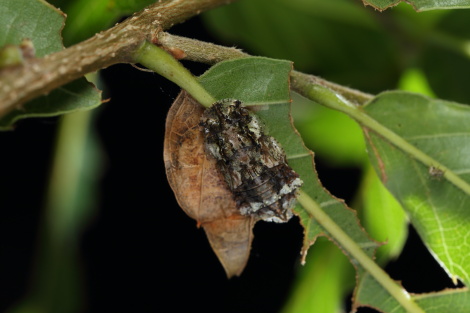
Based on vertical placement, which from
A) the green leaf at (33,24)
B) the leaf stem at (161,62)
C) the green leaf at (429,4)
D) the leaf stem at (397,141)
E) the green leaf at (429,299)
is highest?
the green leaf at (33,24)

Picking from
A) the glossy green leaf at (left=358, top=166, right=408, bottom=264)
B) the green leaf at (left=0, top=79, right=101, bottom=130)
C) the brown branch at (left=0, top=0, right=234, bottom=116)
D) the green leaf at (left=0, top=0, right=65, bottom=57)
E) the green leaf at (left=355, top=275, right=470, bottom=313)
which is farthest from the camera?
the glossy green leaf at (left=358, top=166, right=408, bottom=264)

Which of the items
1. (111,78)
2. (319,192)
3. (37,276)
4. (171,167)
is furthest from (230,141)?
(37,276)

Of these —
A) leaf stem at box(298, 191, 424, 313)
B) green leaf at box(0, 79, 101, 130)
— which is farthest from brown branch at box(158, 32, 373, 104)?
leaf stem at box(298, 191, 424, 313)

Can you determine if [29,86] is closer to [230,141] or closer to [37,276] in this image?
A: [230,141]

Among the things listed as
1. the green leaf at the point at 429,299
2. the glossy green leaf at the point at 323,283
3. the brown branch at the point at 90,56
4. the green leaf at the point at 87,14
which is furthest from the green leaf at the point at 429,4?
the glossy green leaf at the point at 323,283

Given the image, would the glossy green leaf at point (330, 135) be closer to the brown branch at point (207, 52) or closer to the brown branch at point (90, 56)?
the brown branch at point (207, 52)

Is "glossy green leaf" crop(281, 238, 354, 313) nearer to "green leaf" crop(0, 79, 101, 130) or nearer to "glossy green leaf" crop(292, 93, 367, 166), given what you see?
"glossy green leaf" crop(292, 93, 367, 166)
